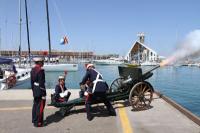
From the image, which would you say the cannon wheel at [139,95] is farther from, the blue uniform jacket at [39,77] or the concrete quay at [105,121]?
the blue uniform jacket at [39,77]

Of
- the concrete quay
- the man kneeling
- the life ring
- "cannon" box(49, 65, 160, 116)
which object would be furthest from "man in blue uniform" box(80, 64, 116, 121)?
the life ring

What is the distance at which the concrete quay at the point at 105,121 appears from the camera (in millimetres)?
8555

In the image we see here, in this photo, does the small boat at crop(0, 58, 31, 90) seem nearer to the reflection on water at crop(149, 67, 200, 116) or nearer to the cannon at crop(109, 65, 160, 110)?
the reflection on water at crop(149, 67, 200, 116)

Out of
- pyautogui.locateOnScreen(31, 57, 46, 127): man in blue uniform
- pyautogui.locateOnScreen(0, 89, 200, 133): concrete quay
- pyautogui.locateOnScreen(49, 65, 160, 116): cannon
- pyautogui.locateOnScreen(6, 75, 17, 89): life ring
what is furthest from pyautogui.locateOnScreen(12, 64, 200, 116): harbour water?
pyautogui.locateOnScreen(31, 57, 46, 127): man in blue uniform

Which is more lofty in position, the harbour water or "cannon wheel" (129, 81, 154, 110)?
"cannon wheel" (129, 81, 154, 110)

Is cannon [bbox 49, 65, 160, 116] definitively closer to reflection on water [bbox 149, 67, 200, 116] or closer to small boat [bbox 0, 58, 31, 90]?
reflection on water [bbox 149, 67, 200, 116]

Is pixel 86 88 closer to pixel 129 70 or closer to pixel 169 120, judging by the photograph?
pixel 129 70

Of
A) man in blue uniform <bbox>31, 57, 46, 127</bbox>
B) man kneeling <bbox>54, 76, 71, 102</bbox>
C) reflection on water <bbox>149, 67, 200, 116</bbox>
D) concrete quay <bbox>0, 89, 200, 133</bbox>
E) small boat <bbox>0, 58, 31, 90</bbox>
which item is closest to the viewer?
concrete quay <bbox>0, 89, 200, 133</bbox>

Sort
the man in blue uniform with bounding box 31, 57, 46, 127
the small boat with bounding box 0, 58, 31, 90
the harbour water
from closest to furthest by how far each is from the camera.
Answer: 1. the man in blue uniform with bounding box 31, 57, 46, 127
2. the harbour water
3. the small boat with bounding box 0, 58, 31, 90

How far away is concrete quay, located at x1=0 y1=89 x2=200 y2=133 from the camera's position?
28.1 feet

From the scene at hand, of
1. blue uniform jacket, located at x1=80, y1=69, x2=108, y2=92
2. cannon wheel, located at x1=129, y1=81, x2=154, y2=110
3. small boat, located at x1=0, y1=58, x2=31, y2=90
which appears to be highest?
blue uniform jacket, located at x1=80, y1=69, x2=108, y2=92

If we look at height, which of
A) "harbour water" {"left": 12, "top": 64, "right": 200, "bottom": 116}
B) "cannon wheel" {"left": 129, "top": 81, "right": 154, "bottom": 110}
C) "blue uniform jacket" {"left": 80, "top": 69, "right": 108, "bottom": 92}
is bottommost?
"harbour water" {"left": 12, "top": 64, "right": 200, "bottom": 116}

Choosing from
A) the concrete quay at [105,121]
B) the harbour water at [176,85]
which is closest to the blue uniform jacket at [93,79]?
the concrete quay at [105,121]

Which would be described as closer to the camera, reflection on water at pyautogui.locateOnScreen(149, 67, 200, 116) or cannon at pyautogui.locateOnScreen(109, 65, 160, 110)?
cannon at pyautogui.locateOnScreen(109, 65, 160, 110)
